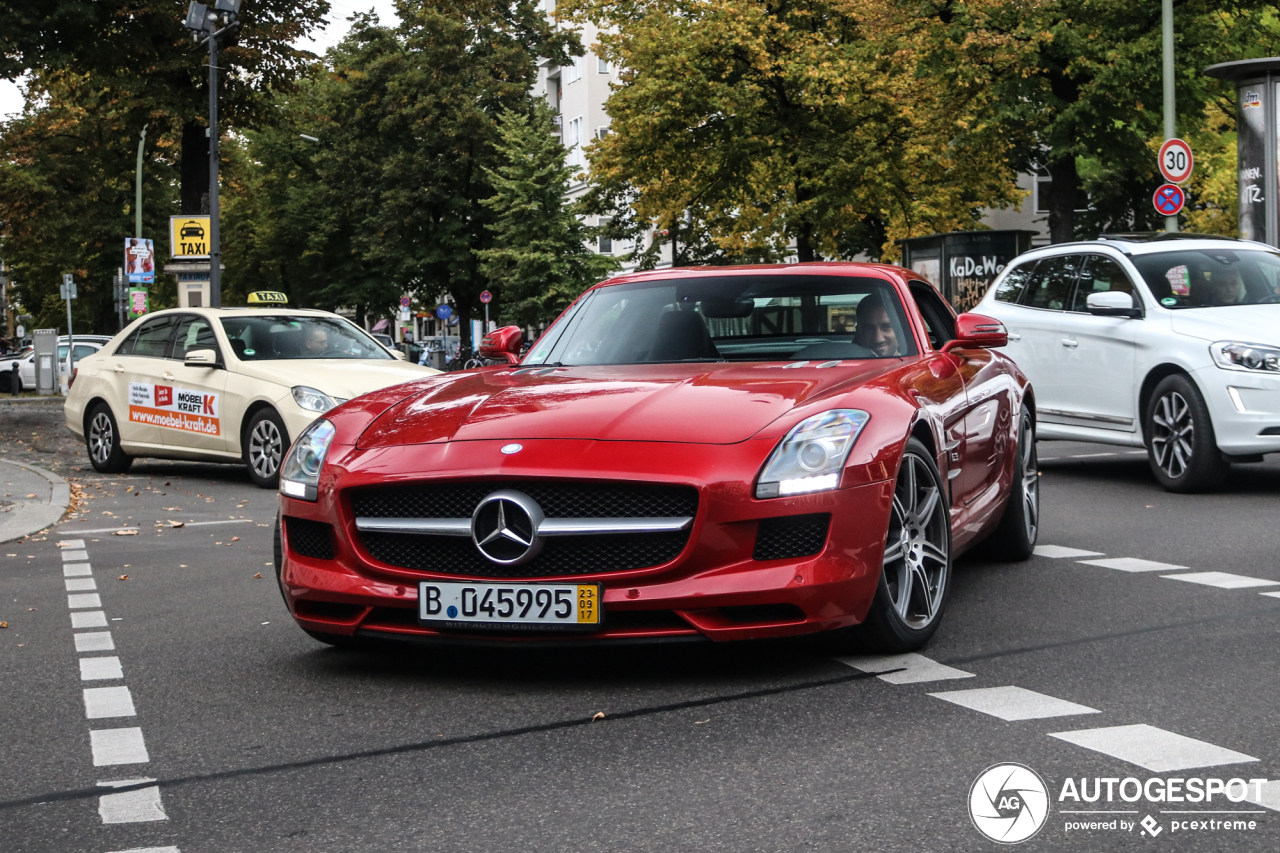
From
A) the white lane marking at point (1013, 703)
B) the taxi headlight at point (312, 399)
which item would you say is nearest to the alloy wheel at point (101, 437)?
the taxi headlight at point (312, 399)

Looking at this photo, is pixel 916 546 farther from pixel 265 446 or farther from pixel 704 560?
pixel 265 446

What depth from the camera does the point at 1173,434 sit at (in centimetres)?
1089

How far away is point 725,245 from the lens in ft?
123

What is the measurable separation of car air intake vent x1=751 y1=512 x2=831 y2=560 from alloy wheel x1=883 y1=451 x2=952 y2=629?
376mm

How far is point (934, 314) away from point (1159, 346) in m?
4.31

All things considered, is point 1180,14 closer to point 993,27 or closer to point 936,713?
point 993,27

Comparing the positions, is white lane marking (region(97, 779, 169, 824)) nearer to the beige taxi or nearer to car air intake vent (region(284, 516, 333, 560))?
car air intake vent (region(284, 516, 333, 560))

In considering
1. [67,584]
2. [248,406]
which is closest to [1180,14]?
[248,406]

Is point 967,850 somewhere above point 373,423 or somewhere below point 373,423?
below

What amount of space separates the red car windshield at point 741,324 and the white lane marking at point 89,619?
208cm

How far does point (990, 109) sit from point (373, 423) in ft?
83.3

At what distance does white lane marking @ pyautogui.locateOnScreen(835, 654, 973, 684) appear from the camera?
16.4 feet

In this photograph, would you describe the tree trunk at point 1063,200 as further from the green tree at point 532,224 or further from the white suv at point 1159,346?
the green tree at point 532,224

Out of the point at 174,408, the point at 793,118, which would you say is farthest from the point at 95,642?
the point at 793,118
